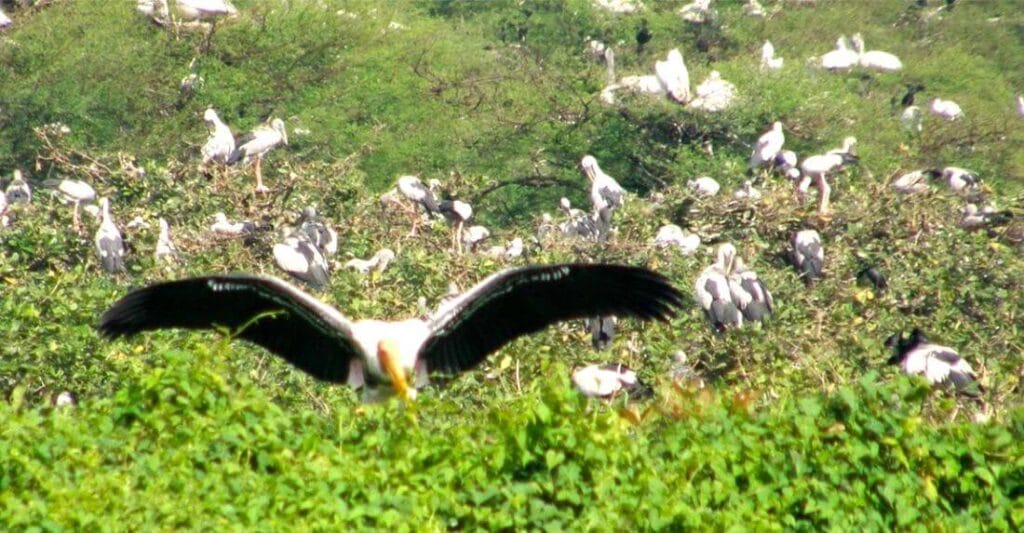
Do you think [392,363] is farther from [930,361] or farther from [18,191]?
[18,191]

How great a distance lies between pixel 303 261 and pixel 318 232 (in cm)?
102

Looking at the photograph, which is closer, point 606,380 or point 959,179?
point 606,380

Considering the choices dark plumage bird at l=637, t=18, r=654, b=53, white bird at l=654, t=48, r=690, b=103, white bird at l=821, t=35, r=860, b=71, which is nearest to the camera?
white bird at l=654, t=48, r=690, b=103

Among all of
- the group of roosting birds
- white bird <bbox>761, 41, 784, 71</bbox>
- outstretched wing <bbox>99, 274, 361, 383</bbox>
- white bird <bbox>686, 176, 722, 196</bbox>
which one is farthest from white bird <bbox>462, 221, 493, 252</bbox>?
white bird <bbox>761, 41, 784, 71</bbox>

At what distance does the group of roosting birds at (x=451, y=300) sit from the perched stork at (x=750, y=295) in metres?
0.01

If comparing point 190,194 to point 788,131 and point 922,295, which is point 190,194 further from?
point 788,131

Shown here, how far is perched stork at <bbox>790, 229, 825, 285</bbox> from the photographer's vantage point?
1095cm

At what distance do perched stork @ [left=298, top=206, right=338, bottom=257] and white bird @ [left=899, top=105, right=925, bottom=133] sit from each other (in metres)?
9.53

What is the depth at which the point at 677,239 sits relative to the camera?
11.3 meters

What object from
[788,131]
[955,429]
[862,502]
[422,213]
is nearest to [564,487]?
[862,502]

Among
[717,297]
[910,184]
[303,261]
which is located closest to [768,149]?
[910,184]

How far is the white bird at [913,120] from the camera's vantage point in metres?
20.4

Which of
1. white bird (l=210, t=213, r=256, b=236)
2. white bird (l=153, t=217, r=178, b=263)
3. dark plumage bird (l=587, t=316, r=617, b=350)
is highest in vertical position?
dark plumage bird (l=587, t=316, r=617, b=350)

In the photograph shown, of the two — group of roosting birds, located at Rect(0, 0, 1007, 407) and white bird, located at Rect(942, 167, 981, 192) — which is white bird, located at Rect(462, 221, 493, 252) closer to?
group of roosting birds, located at Rect(0, 0, 1007, 407)
